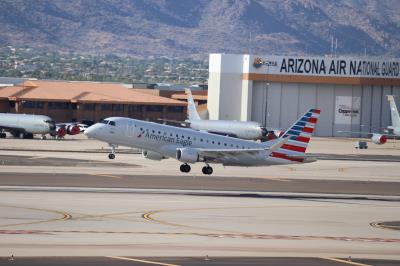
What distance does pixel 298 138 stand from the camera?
69.3m

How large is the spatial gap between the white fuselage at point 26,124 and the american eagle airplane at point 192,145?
42839 mm

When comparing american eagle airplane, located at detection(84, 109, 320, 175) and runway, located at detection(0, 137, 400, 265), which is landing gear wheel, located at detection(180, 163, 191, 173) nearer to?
american eagle airplane, located at detection(84, 109, 320, 175)

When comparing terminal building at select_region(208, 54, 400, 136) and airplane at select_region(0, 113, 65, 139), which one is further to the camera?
terminal building at select_region(208, 54, 400, 136)

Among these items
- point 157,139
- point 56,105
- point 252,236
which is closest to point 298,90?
point 56,105

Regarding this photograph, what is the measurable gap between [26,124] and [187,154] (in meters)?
48.1

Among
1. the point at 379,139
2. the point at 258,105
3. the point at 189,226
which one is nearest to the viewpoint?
the point at 189,226

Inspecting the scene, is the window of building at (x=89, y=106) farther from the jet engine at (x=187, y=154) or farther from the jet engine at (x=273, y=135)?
the jet engine at (x=187, y=154)

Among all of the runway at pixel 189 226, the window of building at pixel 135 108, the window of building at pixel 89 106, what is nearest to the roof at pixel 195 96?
the window of building at pixel 135 108

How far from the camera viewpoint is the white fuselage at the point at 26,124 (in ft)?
379

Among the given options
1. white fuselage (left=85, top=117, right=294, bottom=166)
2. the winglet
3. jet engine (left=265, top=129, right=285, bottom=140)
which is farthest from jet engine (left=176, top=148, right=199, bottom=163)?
jet engine (left=265, top=129, right=285, bottom=140)

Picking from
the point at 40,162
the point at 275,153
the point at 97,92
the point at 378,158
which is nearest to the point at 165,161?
the point at 40,162

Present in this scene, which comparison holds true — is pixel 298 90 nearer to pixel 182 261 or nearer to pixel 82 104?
pixel 82 104

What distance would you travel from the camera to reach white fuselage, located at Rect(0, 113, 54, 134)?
115m

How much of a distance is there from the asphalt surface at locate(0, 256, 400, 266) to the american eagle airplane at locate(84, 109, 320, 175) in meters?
30.1
